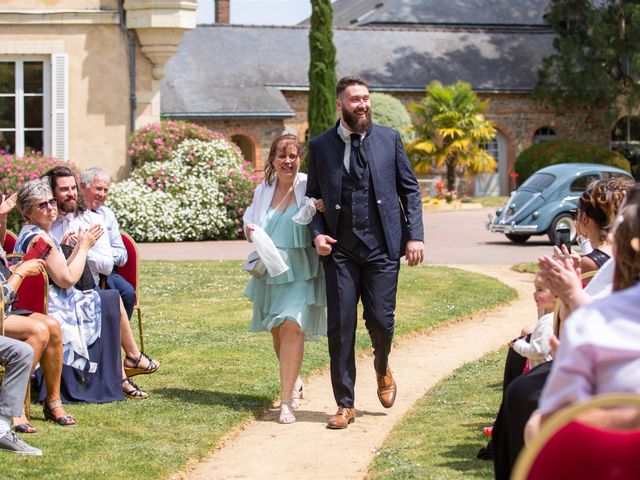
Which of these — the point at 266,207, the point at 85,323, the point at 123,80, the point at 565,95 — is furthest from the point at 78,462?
the point at 565,95

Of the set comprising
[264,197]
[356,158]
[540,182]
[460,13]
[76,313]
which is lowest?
[76,313]

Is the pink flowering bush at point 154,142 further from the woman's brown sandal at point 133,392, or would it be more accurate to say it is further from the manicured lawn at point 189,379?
the woman's brown sandal at point 133,392

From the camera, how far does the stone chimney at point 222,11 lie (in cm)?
4816

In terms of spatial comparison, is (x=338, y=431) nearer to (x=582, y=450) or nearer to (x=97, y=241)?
(x=97, y=241)

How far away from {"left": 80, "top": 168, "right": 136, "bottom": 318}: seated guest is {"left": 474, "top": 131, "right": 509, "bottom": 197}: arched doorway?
1277 inches

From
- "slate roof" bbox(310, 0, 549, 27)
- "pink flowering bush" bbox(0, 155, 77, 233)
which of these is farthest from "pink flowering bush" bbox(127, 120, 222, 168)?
"slate roof" bbox(310, 0, 549, 27)

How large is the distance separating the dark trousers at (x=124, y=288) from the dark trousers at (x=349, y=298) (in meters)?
1.69

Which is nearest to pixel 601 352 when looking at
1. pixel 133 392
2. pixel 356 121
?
pixel 356 121

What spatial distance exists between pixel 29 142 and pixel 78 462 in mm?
15939

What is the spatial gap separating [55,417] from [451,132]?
27.7m

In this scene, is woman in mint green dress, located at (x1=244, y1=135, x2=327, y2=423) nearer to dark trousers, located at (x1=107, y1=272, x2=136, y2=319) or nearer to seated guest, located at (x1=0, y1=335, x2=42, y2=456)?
dark trousers, located at (x1=107, y1=272, x2=136, y2=319)

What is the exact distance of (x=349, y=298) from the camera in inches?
270

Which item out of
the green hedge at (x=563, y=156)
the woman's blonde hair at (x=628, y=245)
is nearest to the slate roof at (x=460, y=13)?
the green hedge at (x=563, y=156)

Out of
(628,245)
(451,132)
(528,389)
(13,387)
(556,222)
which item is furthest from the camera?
(451,132)
